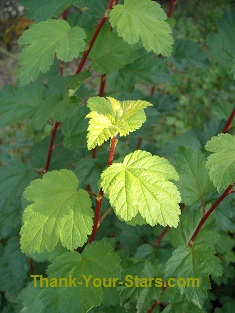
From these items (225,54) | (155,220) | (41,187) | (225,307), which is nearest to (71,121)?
(41,187)

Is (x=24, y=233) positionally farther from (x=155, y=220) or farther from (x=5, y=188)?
(x=5, y=188)

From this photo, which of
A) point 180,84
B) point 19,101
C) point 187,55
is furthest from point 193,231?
point 180,84

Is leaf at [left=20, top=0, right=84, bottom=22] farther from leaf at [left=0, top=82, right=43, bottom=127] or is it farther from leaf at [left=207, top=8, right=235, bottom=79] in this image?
leaf at [left=207, top=8, right=235, bottom=79]

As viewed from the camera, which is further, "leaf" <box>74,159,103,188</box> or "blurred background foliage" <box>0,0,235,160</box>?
"blurred background foliage" <box>0,0,235,160</box>

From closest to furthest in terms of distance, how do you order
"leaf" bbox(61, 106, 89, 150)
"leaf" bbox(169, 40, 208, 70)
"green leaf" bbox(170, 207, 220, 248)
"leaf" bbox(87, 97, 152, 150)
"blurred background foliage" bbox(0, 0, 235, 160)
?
1. "leaf" bbox(87, 97, 152, 150)
2. "green leaf" bbox(170, 207, 220, 248)
3. "leaf" bbox(61, 106, 89, 150)
4. "leaf" bbox(169, 40, 208, 70)
5. "blurred background foliage" bbox(0, 0, 235, 160)

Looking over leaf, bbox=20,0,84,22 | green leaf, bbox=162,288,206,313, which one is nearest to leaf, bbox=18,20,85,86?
leaf, bbox=20,0,84,22

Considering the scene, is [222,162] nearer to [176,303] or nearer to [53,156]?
[176,303]
